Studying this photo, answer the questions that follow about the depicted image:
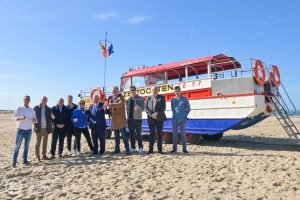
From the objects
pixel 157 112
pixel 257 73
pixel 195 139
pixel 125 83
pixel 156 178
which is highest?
pixel 125 83

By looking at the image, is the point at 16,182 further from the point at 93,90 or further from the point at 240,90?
the point at 93,90

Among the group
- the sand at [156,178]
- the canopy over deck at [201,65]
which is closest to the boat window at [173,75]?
the canopy over deck at [201,65]

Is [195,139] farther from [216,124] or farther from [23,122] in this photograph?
[23,122]

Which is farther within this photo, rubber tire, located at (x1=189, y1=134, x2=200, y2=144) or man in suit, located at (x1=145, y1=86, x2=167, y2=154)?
rubber tire, located at (x1=189, y1=134, x2=200, y2=144)

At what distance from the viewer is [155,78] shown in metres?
12.7

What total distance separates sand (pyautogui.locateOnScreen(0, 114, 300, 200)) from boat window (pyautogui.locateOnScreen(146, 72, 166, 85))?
482cm

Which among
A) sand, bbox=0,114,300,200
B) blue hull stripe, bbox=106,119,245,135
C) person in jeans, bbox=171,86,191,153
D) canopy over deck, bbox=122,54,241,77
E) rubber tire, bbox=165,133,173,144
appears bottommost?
sand, bbox=0,114,300,200

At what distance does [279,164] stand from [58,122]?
5.53 metres

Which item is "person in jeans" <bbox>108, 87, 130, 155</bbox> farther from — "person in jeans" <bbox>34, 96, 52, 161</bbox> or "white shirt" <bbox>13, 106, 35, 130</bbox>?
"white shirt" <bbox>13, 106, 35, 130</bbox>

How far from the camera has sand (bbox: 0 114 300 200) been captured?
5250mm

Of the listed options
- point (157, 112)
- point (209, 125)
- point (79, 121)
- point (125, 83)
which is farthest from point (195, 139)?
point (79, 121)

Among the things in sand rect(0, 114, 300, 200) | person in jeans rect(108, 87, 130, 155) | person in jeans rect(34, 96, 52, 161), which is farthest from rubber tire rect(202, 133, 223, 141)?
person in jeans rect(34, 96, 52, 161)

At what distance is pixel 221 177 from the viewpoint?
5984mm

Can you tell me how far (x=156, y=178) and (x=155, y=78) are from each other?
7015 mm
